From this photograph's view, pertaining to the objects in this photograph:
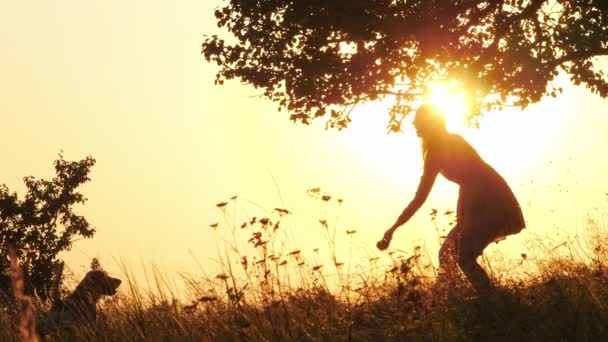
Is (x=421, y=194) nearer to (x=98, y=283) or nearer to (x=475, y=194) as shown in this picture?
(x=475, y=194)

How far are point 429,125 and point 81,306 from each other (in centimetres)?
362

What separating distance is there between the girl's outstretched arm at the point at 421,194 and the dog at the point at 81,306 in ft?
9.14

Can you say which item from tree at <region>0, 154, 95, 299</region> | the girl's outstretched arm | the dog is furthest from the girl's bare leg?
tree at <region>0, 154, 95, 299</region>

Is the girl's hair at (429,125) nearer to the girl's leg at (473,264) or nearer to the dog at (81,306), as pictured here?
the girl's leg at (473,264)

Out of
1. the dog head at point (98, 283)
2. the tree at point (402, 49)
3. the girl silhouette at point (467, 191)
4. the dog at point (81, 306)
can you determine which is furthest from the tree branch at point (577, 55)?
the dog head at point (98, 283)

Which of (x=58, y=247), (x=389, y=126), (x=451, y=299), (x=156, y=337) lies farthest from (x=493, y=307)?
(x=58, y=247)

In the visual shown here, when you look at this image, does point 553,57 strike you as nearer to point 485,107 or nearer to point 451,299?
point 485,107

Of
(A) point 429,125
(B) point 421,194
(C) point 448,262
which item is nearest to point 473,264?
(C) point 448,262

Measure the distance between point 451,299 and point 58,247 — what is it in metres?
26.7

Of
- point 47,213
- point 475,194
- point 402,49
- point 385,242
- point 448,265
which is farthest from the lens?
point 47,213

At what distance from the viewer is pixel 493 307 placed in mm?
5465

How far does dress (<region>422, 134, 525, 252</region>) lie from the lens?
6754 millimetres

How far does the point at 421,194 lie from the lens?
6957 mm

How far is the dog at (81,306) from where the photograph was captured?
6.74 meters
